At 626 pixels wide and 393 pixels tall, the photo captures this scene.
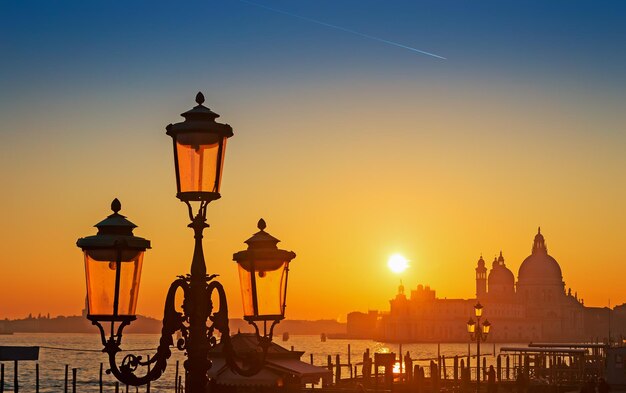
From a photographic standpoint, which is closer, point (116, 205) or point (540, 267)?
point (116, 205)

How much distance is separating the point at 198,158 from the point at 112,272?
3.07ft

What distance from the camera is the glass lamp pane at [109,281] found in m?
6.76

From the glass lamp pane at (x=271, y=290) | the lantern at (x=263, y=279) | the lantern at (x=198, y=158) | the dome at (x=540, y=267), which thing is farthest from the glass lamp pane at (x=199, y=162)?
the dome at (x=540, y=267)

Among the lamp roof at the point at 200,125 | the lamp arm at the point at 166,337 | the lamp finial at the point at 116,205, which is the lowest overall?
the lamp arm at the point at 166,337

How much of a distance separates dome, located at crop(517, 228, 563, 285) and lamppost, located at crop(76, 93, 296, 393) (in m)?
183

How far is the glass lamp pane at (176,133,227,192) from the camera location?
23.1ft

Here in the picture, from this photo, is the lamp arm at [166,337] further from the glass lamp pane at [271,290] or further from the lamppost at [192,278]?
the glass lamp pane at [271,290]

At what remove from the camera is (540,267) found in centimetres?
19012

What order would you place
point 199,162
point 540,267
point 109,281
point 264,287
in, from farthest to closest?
point 540,267 < point 264,287 < point 199,162 < point 109,281

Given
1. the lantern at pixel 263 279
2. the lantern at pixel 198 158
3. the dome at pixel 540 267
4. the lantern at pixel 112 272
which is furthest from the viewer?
the dome at pixel 540 267

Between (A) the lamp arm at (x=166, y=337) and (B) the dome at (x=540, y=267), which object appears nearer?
(A) the lamp arm at (x=166, y=337)

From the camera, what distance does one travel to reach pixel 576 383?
144 feet

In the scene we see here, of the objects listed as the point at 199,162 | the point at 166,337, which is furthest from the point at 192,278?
the point at 199,162

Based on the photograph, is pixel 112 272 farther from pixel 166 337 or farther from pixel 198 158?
pixel 198 158
